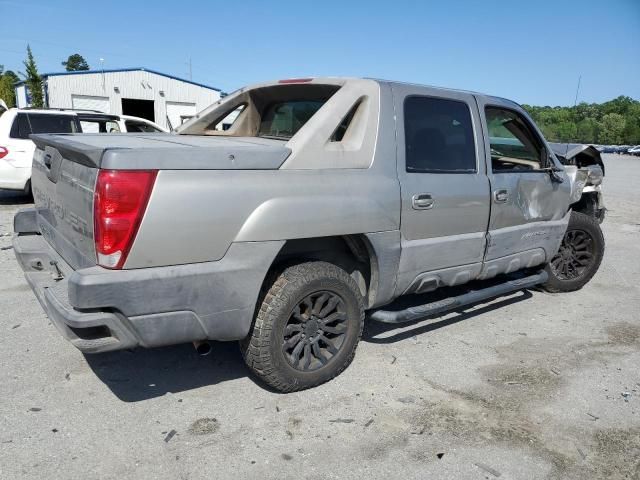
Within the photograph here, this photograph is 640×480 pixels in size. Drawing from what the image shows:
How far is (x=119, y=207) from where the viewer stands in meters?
2.43

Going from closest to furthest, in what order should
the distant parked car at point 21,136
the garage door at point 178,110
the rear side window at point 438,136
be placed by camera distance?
the rear side window at point 438,136, the distant parked car at point 21,136, the garage door at point 178,110

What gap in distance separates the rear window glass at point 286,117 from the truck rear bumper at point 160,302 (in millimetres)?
1539

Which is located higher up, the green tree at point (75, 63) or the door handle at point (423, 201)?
the green tree at point (75, 63)

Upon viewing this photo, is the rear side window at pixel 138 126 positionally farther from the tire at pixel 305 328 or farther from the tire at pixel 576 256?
the tire at pixel 305 328

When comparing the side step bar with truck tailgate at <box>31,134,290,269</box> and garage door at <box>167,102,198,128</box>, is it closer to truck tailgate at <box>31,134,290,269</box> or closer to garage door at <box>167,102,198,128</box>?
truck tailgate at <box>31,134,290,269</box>

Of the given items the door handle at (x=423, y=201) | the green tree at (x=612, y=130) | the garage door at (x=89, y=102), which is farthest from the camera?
the green tree at (x=612, y=130)

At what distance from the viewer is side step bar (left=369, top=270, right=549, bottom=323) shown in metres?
3.53

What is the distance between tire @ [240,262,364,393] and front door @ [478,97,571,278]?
4.87ft

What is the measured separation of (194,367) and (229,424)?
77 centimetres

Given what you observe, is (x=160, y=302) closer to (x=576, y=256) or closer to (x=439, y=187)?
(x=439, y=187)

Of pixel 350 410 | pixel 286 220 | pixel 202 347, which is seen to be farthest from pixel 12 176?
pixel 350 410

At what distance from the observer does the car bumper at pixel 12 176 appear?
29.9ft

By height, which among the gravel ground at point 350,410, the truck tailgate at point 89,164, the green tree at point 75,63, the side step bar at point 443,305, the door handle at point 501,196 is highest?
the green tree at point 75,63

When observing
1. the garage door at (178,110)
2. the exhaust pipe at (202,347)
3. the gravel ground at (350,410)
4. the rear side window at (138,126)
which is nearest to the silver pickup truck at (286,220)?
the exhaust pipe at (202,347)
